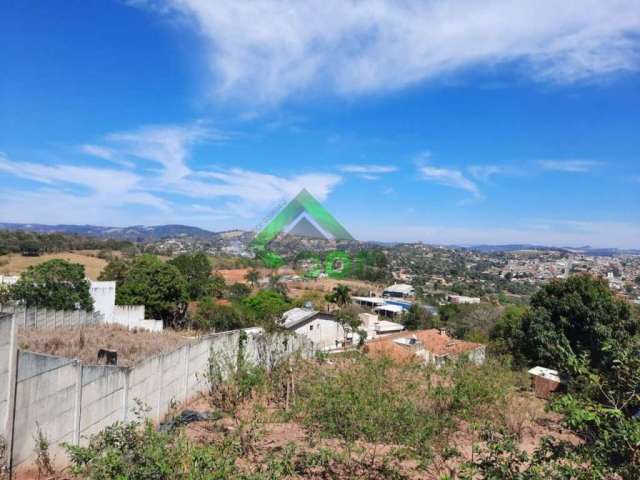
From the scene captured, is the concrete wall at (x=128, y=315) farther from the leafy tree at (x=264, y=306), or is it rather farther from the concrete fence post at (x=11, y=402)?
the concrete fence post at (x=11, y=402)

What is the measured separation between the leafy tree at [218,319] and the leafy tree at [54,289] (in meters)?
6.26

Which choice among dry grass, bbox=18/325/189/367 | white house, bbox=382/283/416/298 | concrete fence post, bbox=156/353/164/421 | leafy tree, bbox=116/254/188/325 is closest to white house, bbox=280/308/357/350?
leafy tree, bbox=116/254/188/325

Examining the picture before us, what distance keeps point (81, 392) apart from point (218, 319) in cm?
1672

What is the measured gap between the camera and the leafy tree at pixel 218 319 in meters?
21.3

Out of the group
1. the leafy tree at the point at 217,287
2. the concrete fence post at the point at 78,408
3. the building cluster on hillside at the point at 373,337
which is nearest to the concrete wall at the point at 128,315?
the building cluster on hillside at the point at 373,337

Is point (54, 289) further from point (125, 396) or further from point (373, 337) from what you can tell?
point (373, 337)

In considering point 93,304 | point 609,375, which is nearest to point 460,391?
point 609,375

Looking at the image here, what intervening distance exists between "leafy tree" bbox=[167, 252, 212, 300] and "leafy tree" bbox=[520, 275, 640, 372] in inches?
772

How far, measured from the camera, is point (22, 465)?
446 cm

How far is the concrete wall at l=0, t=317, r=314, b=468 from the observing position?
439 centimetres

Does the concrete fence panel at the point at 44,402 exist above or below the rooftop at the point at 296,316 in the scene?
above

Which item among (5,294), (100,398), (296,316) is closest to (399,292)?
(296,316)

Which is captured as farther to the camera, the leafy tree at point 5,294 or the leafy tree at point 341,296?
the leafy tree at point 341,296

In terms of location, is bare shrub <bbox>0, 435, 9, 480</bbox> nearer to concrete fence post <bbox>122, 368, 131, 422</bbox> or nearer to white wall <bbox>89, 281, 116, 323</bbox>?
concrete fence post <bbox>122, 368, 131, 422</bbox>
